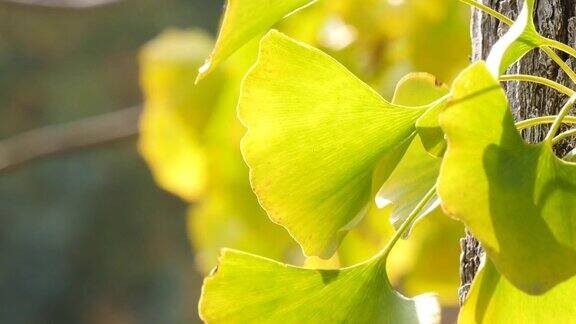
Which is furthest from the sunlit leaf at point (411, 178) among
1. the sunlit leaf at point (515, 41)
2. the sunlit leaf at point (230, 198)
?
the sunlit leaf at point (230, 198)

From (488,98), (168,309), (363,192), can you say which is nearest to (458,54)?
(363,192)

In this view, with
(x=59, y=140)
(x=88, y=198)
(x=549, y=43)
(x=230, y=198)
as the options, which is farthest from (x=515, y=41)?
(x=88, y=198)

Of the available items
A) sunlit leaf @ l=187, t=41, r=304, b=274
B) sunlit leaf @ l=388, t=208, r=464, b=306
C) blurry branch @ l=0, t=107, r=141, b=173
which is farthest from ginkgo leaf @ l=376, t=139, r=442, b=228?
blurry branch @ l=0, t=107, r=141, b=173

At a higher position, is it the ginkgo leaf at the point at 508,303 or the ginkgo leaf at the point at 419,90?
the ginkgo leaf at the point at 508,303

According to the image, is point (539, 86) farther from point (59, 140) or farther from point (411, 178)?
point (59, 140)

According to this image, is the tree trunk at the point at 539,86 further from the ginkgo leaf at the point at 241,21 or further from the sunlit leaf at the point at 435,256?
the sunlit leaf at the point at 435,256

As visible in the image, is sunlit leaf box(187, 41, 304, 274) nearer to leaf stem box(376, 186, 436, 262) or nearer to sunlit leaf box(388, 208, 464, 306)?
sunlit leaf box(388, 208, 464, 306)

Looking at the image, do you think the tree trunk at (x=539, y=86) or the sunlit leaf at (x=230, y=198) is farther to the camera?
the sunlit leaf at (x=230, y=198)
